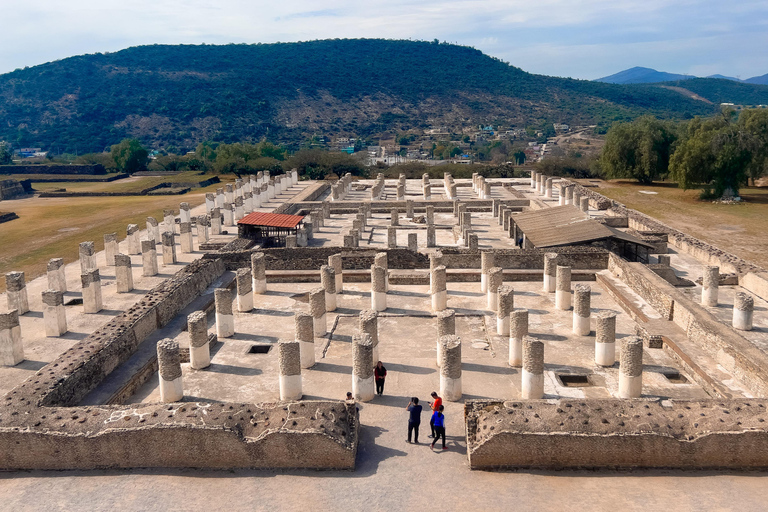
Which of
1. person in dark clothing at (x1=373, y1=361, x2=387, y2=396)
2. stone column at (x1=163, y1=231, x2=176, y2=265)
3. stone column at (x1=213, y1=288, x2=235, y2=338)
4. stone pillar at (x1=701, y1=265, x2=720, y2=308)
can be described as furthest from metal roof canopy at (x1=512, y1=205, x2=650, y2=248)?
stone column at (x1=163, y1=231, x2=176, y2=265)

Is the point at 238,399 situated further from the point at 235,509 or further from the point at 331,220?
the point at 331,220

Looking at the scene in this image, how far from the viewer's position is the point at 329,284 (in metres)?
18.3

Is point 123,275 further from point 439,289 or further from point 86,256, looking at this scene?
point 439,289

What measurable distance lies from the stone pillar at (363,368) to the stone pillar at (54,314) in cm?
957

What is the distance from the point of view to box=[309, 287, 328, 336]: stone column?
16.2m

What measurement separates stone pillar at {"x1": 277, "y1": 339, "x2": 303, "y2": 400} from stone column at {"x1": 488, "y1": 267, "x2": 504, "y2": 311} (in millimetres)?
7396

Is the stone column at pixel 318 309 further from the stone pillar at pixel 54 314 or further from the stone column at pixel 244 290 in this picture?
the stone pillar at pixel 54 314

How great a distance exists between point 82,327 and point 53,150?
134 metres

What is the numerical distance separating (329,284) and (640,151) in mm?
42408

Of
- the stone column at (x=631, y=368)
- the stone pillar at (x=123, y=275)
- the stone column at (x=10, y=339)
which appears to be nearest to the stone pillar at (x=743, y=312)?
the stone column at (x=631, y=368)

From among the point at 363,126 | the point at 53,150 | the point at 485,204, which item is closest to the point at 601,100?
the point at 363,126

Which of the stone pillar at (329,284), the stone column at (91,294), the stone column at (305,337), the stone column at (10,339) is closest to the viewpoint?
the stone column at (305,337)

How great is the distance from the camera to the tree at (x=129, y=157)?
74.3m

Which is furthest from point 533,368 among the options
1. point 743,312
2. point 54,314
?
point 54,314
